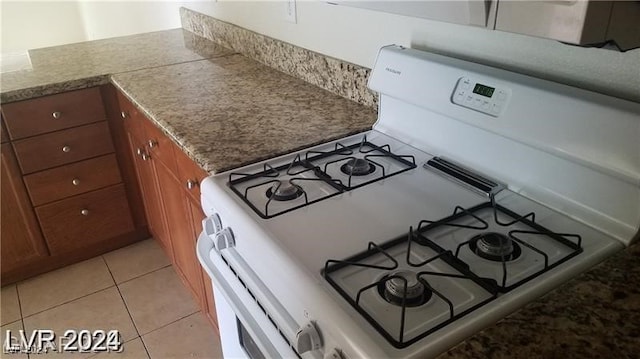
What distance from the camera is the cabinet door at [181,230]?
1.68 meters

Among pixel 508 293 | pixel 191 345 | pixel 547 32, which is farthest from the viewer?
pixel 191 345

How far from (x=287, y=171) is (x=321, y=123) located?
31 centimetres

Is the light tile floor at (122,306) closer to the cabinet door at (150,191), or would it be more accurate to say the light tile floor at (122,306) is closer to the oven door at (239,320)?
the cabinet door at (150,191)

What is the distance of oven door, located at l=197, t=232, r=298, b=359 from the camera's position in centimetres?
92

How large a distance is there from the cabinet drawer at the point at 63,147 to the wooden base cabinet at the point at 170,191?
86mm

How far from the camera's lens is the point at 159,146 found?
1713 millimetres

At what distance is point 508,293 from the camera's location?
742 millimetres

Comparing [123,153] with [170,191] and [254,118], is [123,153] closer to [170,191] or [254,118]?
[170,191]

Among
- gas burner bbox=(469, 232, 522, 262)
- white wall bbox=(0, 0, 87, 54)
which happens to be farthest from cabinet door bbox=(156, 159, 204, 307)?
white wall bbox=(0, 0, 87, 54)

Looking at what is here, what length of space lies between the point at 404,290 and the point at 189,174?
3.07 ft

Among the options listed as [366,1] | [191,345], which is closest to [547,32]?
[366,1]

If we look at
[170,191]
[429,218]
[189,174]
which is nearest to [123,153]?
[170,191]

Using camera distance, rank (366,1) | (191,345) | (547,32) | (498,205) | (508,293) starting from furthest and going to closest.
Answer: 1. (191,345)
2. (498,205)
3. (366,1)
4. (508,293)
5. (547,32)

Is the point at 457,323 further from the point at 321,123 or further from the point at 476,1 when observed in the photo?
the point at 321,123
